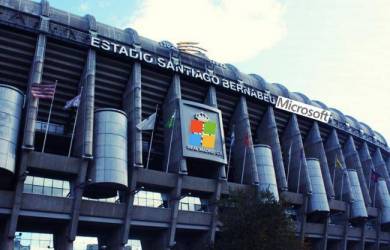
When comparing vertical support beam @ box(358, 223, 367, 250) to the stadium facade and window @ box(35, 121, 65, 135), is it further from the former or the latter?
window @ box(35, 121, 65, 135)

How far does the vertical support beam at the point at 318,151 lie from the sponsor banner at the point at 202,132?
2307 centimetres

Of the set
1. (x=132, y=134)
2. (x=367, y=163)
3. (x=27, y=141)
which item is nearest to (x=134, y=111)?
(x=132, y=134)

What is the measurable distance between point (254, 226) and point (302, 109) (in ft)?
115

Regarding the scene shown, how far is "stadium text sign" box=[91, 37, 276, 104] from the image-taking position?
53.1m

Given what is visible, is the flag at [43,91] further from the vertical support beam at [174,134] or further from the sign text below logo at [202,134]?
the sign text below logo at [202,134]

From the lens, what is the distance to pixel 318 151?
7319 cm

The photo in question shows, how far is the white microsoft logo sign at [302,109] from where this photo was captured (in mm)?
68931

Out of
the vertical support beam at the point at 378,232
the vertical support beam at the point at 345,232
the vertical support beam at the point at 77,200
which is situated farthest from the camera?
the vertical support beam at the point at 378,232

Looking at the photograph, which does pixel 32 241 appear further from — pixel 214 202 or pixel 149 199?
pixel 214 202

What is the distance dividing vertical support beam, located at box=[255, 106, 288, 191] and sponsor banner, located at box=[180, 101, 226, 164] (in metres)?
11.7

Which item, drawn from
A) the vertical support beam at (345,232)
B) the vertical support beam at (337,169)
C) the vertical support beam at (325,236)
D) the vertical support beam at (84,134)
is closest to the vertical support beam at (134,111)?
the vertical support beam at (84,134)

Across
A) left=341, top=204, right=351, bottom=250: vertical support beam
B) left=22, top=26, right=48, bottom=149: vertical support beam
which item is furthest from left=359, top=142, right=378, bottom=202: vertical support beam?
left=22, top=26, right=48, bottom=149: vertical support beam

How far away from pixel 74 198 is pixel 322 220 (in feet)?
134

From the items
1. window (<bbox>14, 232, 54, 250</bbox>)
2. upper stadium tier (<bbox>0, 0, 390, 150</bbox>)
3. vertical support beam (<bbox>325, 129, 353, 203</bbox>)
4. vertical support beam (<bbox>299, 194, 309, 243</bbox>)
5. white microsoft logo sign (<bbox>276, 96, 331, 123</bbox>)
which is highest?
upper stadium tier (<bbox>0, 0, 390, 150</bbox>)
